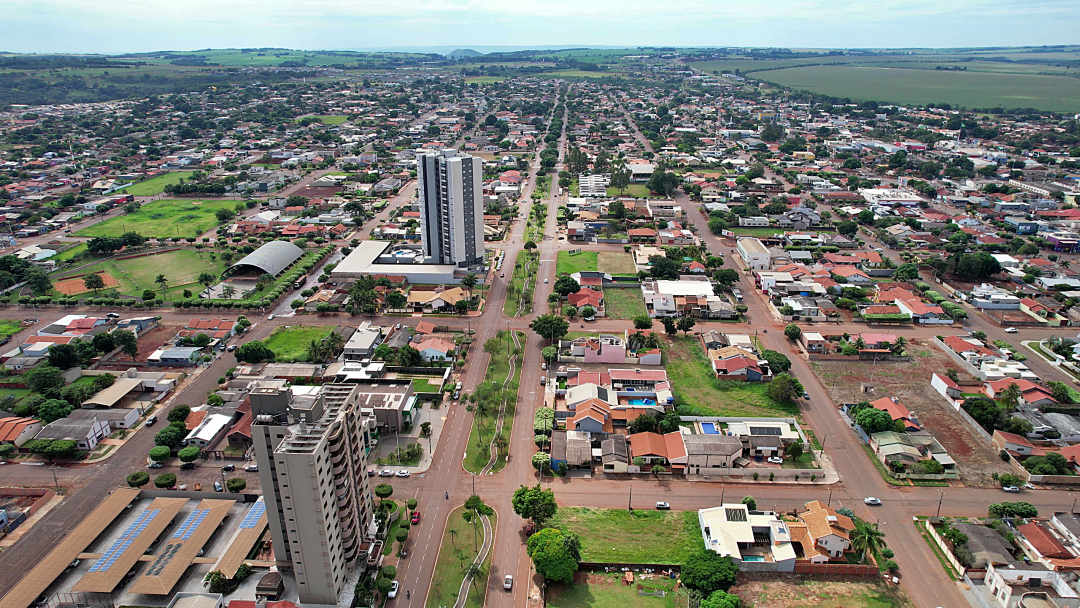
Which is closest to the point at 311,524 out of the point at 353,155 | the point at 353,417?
the point at 353,417

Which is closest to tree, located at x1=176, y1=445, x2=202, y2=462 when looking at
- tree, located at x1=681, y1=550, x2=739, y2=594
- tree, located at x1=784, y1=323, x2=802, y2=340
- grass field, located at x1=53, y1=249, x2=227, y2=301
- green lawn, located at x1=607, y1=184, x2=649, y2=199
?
tree, located at x1=681, y1=550, x2=739, y2=594

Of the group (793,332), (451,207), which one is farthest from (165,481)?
(793,332)

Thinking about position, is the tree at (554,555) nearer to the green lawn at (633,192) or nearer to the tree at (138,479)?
the tree at (138,479)

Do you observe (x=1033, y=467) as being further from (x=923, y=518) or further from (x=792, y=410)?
(x=792, y=410)

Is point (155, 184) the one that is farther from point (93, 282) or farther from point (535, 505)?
point (535, 505)

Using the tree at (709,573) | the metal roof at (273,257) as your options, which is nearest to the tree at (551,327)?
the tree at (709,573)

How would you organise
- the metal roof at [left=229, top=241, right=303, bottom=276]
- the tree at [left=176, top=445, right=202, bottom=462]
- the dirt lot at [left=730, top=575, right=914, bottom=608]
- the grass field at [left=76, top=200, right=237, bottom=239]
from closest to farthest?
the dirt lot at [left=730, top=575, right=914, bottom=608], the tree at [left=176, top=445, right=202, bottom=462], the metal roof at [left=229, top=241, right=303, bottom=276], the grass field at [left=76, top=200, right=237, bottom=239]

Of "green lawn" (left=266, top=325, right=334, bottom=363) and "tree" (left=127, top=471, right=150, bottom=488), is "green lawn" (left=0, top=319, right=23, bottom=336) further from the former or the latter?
"tree" (left=127, top=471, right=150, bottom=488)
